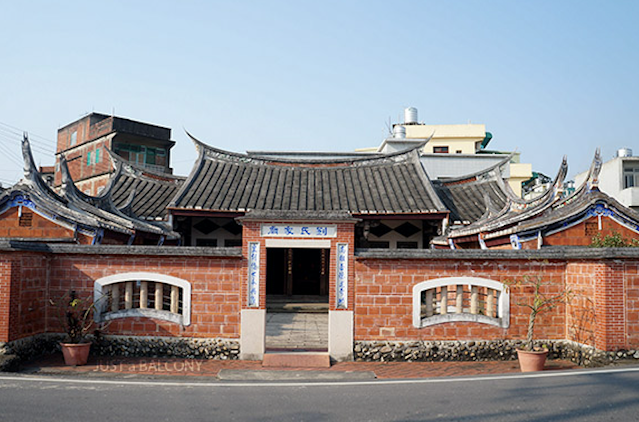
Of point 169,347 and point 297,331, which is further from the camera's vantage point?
point 297,331

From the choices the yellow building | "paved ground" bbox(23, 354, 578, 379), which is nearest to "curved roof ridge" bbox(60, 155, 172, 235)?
"paved ground" bbox(23, 354, 578, 379)

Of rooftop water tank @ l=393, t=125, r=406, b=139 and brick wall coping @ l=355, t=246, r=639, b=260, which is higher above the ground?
rooftop water tank @ l=393, t=125, r=406, b=139

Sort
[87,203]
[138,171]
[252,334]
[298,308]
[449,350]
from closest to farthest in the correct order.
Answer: [252,334], [449,350], [87,203], [298,308], [138,171]

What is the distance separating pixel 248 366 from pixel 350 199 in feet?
32.2

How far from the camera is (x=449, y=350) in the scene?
8945 millimetres

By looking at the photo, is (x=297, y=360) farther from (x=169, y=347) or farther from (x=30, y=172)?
(x=30, y=172)

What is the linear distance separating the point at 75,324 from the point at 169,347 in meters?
1.55

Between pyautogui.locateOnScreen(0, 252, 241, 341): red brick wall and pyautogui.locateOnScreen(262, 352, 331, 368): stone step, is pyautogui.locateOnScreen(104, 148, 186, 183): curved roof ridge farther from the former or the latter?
pyautogui.locateOnScreen(262, 352, 331, 368): stone step

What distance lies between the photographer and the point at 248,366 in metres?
8.42

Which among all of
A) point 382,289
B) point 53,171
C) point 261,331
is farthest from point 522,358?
point 53,171

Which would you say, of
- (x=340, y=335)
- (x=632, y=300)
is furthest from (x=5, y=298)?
(x=632, y=300)

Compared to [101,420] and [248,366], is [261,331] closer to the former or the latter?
[248,366]

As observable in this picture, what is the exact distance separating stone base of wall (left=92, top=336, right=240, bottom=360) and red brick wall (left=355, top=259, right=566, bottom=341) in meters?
2.28

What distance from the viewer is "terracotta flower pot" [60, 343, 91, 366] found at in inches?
325
